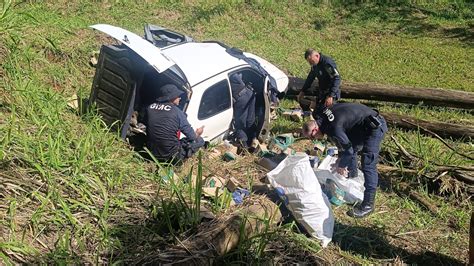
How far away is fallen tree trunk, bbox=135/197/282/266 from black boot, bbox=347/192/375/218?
2.02m

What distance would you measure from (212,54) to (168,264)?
4592 millimetres

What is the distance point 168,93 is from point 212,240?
9.73 feet

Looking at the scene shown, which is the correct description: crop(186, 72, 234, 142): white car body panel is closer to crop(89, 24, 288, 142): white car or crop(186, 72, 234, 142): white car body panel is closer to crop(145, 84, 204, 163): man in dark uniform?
crop(89, 24, 288, 142): white car

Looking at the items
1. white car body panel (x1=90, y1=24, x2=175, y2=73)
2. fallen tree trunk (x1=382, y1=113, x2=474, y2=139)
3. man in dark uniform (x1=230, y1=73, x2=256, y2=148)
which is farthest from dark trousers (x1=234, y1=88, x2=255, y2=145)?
fallen tree trunk (x1=382, y1=113, x2=474, y2=139)

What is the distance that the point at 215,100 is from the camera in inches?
282

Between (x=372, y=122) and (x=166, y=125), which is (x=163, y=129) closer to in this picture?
(x=166, y=125)

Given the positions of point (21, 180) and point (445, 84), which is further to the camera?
point (445, 84)

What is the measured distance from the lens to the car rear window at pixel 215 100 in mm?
6992

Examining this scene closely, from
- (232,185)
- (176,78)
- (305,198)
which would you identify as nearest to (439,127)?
(305,198)

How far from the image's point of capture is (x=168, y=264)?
3592 millimetres

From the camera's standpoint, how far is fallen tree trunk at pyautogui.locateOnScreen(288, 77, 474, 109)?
973 centimetres

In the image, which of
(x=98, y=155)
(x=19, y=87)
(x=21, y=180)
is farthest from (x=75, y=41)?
(x=21, y=180)

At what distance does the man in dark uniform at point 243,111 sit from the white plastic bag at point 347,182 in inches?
53.4

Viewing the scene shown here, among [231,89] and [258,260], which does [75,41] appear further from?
[258,260]
